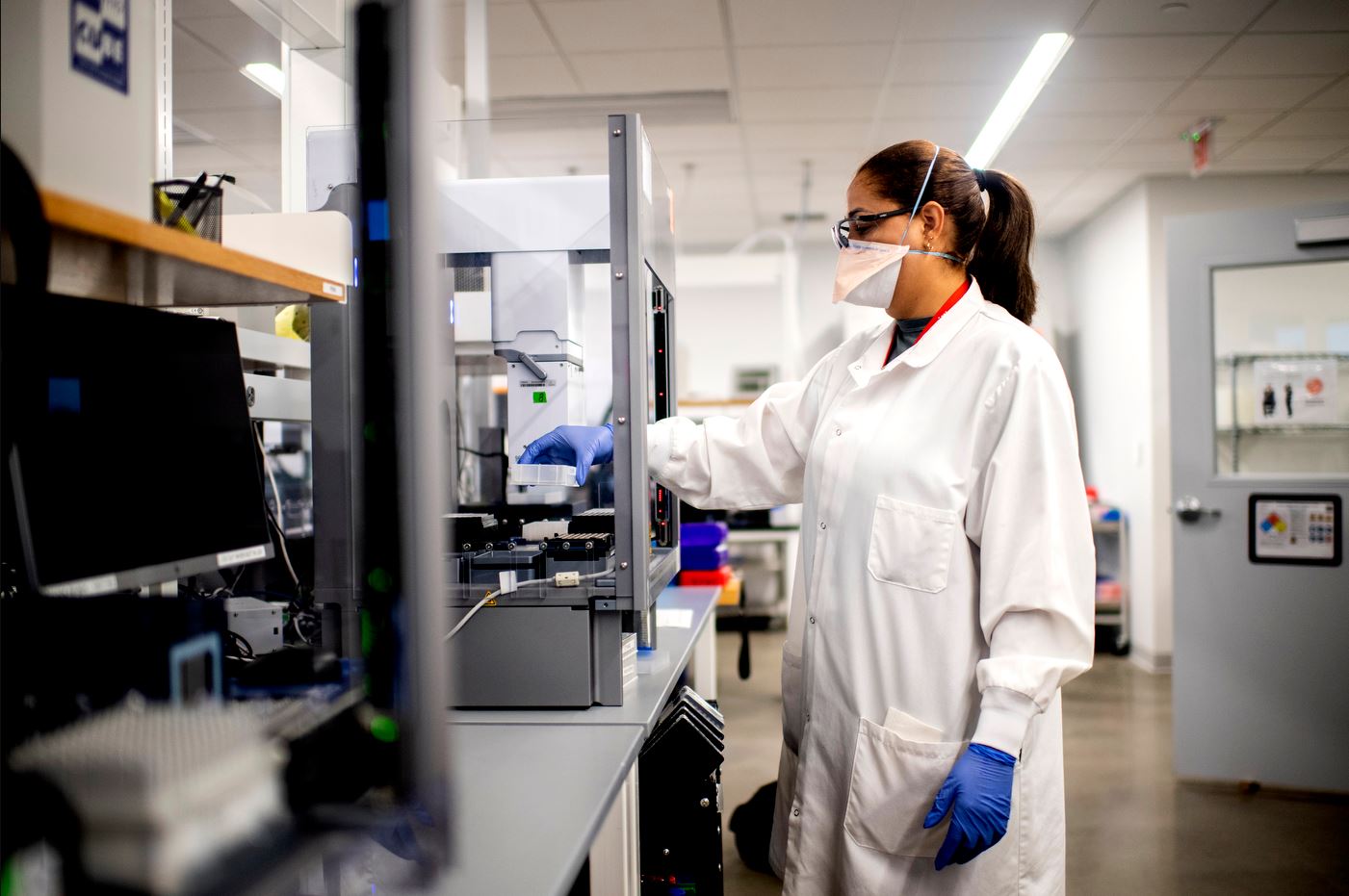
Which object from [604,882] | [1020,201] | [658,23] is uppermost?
[658,23]

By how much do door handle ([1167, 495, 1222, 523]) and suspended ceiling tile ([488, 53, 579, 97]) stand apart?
2.86 metres

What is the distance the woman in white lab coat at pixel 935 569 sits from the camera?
1272 millimetres

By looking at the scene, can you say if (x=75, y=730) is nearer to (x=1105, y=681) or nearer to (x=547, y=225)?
(x=547, y=225)

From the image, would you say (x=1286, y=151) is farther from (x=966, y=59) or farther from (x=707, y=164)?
(x=707, y=164)

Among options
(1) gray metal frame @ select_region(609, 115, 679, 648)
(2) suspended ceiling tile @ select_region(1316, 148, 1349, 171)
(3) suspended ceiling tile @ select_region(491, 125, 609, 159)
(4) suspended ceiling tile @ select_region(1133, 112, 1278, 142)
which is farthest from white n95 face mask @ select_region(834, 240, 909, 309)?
(2) suspended ceiling tile @ select_region(1316, 148, 1349, 171)

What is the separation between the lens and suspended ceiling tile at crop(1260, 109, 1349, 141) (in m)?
4.06

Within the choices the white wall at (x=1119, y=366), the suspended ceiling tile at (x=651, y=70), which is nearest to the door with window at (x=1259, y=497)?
the white wall at (x=1119, y=366)

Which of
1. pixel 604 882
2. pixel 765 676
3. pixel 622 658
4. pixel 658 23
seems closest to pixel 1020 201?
pixel 622 658

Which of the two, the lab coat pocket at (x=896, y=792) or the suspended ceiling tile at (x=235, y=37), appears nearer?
the lab coat pocket at (x=896, y=792)

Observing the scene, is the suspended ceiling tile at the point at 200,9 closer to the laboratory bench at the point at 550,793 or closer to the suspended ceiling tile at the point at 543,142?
the suspended ceiling tile at the point at 543,142

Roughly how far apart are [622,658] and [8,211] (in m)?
1.08

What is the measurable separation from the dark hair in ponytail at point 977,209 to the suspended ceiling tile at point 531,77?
95.9 inches

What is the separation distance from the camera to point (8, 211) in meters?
0.63

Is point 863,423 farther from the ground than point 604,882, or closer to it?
farther from the ground
